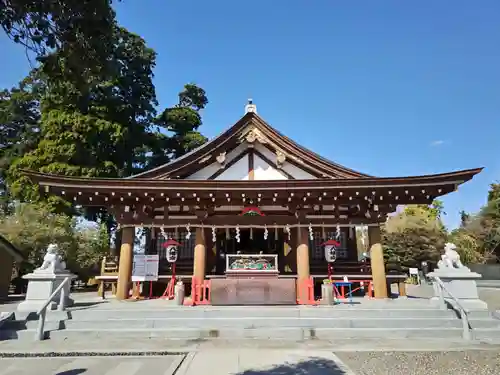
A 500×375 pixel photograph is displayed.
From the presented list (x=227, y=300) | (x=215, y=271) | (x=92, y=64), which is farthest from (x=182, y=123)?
(x=92, y=64)

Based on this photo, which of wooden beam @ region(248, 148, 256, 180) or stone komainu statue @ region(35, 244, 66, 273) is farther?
wooden beam @ region(248, 148, 256, 180)

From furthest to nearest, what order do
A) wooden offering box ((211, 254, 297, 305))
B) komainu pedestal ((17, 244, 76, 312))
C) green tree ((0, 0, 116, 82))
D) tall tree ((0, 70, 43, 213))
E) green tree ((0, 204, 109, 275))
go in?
1. tall tree ((0, 70, 43, 213))
2. green tree ((0, 204, 109, 275))
3. wooden offering box ((211, 254, 297, 305))
4. komainu pedestal ((17, 244, 76, 312))
5. green tree ((0, 0, 116, 82))

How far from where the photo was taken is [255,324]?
8.17 meters

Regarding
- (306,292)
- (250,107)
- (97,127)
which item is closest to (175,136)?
(97,127)

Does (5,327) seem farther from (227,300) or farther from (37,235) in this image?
(37,235)

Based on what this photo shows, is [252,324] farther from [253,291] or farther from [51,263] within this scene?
[51,263]

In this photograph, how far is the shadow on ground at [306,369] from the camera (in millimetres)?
5153

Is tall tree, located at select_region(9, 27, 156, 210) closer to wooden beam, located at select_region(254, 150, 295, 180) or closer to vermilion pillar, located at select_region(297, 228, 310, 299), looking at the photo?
wooden beam, located at select_region(254, 150, 295, 180)

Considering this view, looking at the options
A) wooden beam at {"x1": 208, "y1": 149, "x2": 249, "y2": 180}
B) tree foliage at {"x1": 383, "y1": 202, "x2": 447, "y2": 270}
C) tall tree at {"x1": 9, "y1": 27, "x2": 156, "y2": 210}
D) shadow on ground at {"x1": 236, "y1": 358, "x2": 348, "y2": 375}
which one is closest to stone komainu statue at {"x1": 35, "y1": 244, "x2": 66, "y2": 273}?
wooden beam at {"x1": 208, "y1": 149, "x2": 249, "y2": 180}

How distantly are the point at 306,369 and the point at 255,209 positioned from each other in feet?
22.5

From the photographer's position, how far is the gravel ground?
5402 millimetres

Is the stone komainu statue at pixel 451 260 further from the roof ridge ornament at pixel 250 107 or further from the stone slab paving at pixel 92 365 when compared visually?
the roof ridge ornament at pixel 250 107

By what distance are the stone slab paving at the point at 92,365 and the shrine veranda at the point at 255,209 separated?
428 cm

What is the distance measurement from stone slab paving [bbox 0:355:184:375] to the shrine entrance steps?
1752 millimetres
